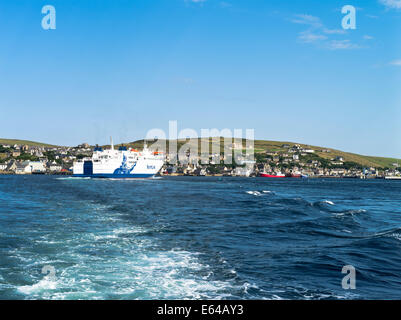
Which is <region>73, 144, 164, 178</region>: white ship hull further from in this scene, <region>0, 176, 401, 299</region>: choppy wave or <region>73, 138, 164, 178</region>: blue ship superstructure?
<region>0, 176, 401, 299</region>: choppy wave

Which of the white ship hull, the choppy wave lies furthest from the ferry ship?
the choppy wave

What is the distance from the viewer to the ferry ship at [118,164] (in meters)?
144

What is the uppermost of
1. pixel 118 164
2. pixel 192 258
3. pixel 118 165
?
pixel 118 164

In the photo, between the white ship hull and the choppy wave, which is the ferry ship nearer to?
the white ship hull

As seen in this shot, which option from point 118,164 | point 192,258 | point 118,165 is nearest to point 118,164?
point 118,164

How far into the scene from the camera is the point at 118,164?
470 ft

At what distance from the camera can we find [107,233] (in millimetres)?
25797

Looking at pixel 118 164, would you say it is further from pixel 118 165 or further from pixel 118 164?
pixel 118 165

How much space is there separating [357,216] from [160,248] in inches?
1111

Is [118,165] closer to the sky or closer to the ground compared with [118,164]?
closer to the ground

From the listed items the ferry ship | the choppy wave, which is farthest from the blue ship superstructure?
the choppy wave

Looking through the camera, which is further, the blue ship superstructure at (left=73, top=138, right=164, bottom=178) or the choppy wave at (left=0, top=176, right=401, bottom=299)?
the blue ship superstructure at (left=73, top=138, right=164, bottom=178)

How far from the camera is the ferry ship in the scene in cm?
14350
